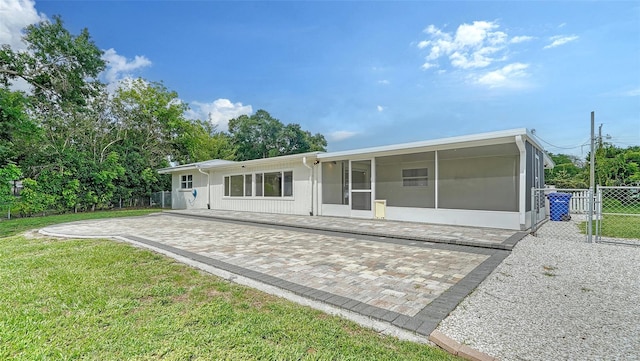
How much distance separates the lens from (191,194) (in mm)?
15445

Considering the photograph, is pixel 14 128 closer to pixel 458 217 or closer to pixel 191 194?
pixel 191 194

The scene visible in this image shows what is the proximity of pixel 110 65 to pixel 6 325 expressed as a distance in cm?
1756

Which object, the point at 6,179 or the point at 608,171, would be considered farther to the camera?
the point at 608,171

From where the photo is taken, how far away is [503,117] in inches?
613

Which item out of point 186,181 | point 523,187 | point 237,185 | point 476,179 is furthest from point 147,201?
point 523,187

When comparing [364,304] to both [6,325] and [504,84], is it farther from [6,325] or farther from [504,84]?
[504,84]

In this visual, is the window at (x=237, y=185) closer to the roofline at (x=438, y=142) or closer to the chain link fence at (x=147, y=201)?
the roofline at (x=438, y=142)

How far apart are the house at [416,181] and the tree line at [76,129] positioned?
7.93 m

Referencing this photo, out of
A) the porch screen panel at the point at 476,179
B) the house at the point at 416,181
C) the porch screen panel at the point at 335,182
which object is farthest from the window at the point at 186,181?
the porch screen panel at the point at 476,179

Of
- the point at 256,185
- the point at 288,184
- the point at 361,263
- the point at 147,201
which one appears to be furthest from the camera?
the point at 147,201

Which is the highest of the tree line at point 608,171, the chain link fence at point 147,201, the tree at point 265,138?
the tree at point 265,138

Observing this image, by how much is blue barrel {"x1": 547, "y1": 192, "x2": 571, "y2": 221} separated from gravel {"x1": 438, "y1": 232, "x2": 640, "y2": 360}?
576 centimetres

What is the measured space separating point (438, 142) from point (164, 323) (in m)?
7.18

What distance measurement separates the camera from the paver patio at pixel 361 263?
9.10ft
